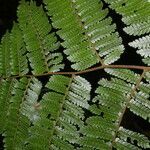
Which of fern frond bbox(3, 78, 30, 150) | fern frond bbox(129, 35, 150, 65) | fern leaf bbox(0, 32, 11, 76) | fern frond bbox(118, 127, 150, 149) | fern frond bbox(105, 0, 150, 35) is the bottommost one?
fern frond bbox(3, 78, 30, 150)

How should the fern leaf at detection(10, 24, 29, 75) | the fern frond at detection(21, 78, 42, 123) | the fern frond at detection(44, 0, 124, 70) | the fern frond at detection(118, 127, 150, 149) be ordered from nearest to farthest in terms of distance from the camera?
the fern frond at detection(118, 127, 150, 149), the fern frond at detection(44, 0, 124, 70), the fern frond at detection(21, 78, 42, 123), the fern leaf at detection(10, 24, 29, 75)

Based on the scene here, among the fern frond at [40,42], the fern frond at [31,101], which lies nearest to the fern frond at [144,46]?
the fern frond at [40,42]

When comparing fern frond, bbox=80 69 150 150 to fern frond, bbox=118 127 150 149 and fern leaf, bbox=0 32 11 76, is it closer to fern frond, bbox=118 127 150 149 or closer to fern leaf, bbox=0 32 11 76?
fern frond, bbox=118 127 150 149

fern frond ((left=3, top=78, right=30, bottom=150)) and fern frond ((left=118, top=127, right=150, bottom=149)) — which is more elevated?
fern frond ((left=118, top=127, right=150, bottom=149))

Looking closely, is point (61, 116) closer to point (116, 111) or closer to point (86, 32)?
point (116, 111)

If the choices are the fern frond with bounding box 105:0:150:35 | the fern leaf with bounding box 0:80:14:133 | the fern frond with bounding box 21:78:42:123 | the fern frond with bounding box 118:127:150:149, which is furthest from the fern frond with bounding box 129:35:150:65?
the fern leaf with bounding box 0:80:14:133

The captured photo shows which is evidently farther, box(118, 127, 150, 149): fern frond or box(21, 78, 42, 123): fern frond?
box(21, 78, 42, 123): fern frond

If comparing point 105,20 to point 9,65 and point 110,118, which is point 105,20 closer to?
point 110,118
